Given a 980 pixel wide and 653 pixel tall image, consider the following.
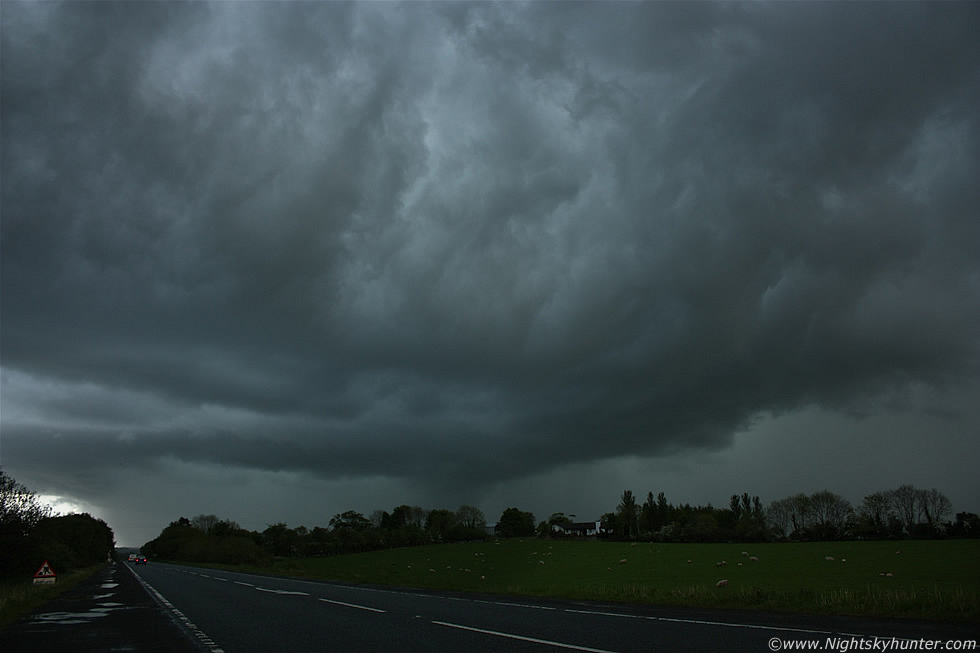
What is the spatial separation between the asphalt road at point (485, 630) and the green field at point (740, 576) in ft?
11.2

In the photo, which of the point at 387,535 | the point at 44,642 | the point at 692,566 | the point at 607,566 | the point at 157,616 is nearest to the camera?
the point at 44,642

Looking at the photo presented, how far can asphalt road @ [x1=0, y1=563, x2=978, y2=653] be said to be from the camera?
12.1 metres

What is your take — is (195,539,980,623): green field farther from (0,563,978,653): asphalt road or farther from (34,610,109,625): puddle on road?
(34,610,109,625): puddle on road

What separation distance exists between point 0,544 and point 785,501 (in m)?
163

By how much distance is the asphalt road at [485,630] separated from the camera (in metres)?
12.1

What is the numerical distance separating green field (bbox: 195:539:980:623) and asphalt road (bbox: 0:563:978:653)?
134 inches

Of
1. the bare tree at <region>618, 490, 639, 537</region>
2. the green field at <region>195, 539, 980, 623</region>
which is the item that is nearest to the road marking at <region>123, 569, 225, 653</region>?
the green field at <region>195, 539, 980, 623</region>

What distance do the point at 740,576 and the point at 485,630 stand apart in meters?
49.3

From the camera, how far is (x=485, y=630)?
1470 centimetres

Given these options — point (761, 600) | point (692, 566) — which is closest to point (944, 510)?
point (692, 566)

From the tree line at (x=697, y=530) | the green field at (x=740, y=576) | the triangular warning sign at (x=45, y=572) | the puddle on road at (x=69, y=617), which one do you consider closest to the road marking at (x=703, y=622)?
the green field at (x=740, y=576)

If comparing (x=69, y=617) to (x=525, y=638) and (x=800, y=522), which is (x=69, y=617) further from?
(x=800, y=522)

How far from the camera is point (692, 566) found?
71688 mm

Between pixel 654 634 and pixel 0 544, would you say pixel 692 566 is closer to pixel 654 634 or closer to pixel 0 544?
pixel 654 634
